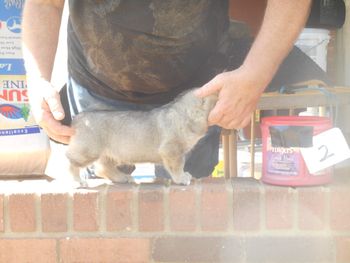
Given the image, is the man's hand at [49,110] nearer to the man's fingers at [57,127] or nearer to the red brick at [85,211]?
the man's fingers at [57,127]

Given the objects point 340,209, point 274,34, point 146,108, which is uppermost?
point 274,34

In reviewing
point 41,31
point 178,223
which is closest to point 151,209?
point 178,223

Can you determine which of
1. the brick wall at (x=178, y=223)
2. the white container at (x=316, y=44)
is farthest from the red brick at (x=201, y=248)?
the white container at (x=316, y=44)

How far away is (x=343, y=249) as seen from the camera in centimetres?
150

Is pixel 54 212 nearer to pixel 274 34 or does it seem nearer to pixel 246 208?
pixel 246 208

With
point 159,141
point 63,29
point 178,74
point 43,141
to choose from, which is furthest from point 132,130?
point 43,141

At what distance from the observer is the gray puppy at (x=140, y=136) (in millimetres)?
1478

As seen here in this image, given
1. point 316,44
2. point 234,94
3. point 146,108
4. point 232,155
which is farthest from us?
point 316,44

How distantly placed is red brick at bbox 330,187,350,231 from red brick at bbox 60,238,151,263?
0.50 metres

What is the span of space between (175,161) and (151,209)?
0.47 feet

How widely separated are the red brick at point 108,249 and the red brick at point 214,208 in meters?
0.17

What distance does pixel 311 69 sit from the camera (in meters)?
2.54

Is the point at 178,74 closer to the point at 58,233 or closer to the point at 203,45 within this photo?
the point at 203,45

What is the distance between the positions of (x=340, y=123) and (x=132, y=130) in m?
2.10
